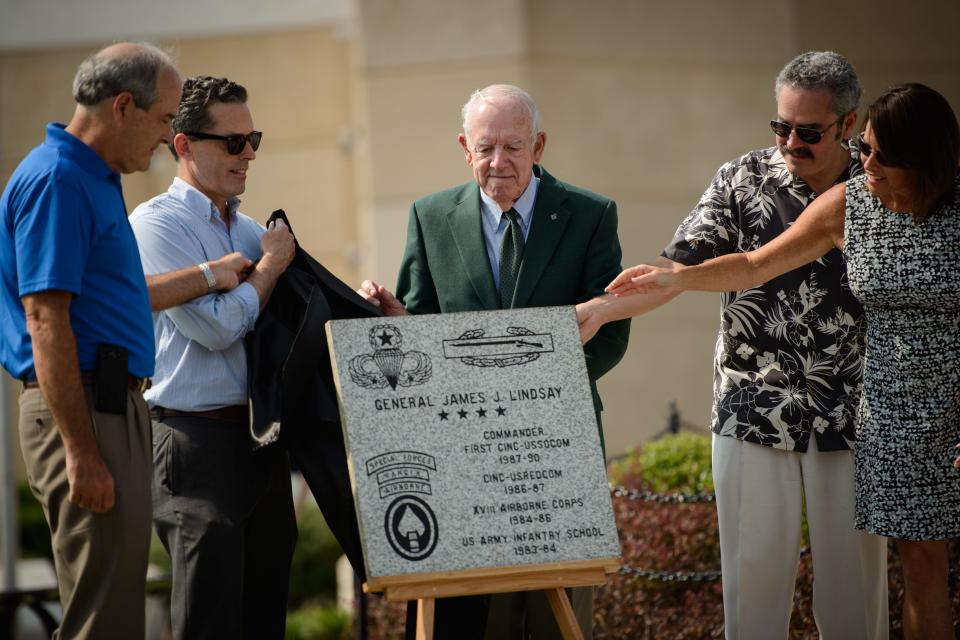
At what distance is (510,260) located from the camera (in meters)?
4.43

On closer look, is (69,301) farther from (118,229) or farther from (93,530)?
(93,530)

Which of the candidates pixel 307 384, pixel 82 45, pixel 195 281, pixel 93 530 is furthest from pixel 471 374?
pixel 82 45

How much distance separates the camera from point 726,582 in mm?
4410

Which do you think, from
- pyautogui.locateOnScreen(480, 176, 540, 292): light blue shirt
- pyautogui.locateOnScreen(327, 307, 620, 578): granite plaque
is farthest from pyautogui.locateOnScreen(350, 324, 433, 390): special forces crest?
pyautogui.locateOnScreen(480, 176, 540, 292): light blue shirt

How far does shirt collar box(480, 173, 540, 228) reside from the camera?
4.50 m

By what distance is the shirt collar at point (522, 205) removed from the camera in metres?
4.50

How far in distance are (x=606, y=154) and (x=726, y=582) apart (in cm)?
492

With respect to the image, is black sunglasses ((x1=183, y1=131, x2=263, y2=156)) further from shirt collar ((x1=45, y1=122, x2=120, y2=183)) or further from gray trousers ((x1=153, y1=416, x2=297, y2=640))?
gray trousers ((x1=153, y1=416, x2=297, y2=640))

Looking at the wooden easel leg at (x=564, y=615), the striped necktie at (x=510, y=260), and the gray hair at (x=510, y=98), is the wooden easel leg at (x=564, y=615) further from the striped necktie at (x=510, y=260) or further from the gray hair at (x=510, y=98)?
the gray hair at (x=510, y=98)

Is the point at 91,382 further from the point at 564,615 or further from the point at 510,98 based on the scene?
the point at 510,98

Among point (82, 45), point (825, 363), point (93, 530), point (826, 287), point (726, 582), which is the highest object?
point (82, 45)

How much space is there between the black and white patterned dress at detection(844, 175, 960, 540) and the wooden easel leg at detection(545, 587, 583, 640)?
102 cm

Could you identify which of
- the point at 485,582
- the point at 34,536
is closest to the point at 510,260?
the point at 485,582

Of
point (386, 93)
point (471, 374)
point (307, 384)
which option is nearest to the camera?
point (471, 374)
